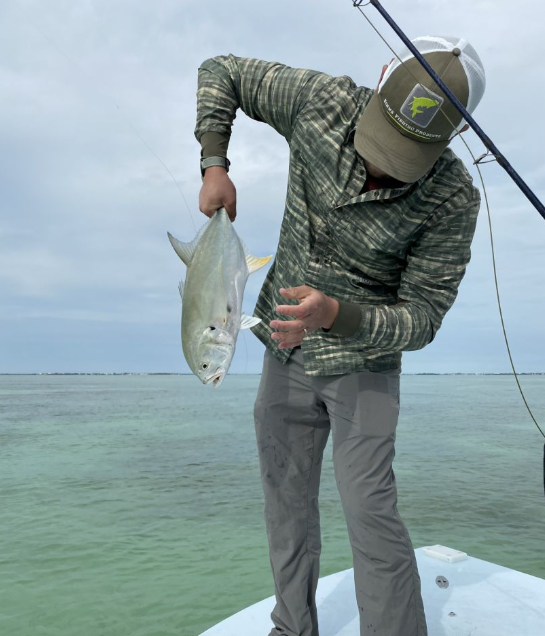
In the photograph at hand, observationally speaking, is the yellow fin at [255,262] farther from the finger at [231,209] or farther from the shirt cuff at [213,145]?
the shirt cuff at [213,145]

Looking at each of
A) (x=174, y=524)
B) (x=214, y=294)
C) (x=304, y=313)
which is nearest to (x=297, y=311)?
(x=304, y=313)

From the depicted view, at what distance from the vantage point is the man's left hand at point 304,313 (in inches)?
69.9

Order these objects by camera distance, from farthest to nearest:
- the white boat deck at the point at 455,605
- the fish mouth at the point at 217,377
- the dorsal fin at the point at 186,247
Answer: the white boat deck at the point at 455,605 → the dorsal fin at the point at 186,247 → the fish mouth at the point at 217,377

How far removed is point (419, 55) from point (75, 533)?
5.93 metres

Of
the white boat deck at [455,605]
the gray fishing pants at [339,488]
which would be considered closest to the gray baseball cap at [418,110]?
the gray fishing pants at [339,488]

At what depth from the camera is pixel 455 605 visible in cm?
300

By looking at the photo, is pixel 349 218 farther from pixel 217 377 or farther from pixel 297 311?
pixel 217 377

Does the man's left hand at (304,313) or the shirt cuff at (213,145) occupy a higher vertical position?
the shirt cuff at (213,145)

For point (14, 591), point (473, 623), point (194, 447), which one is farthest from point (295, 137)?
point (194, 447)

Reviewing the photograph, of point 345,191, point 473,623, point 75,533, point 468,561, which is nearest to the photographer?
point 345,191

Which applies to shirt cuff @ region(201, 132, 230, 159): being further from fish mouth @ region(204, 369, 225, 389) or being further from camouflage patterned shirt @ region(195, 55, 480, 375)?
fish mouth @ region(204, 369, 225, 389)

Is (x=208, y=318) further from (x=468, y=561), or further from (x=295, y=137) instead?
(x=468, y=561)

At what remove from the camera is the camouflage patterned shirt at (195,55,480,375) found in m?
2.19

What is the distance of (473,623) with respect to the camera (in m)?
2.81
